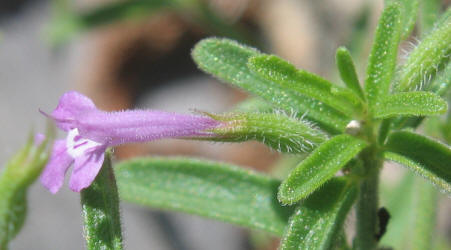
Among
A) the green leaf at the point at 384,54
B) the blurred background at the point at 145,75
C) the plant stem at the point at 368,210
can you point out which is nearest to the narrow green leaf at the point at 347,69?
the green leaf at the point at 384,54

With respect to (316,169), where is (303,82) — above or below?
above

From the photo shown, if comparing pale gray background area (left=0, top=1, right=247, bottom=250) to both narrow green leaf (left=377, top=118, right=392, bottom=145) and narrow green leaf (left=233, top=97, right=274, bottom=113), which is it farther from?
narrow green leaf (left=377, top=118, right=392, bottom=145)

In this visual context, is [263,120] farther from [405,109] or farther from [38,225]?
[38,225]

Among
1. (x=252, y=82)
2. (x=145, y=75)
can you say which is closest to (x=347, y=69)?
(x=252, y=82)

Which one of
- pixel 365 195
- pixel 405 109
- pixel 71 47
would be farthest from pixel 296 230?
pixel 71 47

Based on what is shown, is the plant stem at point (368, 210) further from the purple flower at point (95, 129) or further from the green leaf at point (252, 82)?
the purple flower at point (95, 129)

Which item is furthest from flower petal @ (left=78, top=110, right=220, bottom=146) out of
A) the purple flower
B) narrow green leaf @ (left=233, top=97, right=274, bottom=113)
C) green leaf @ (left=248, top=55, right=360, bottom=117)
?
narrow green leaf @ (left=233, top=97, right=274, bottom=113)

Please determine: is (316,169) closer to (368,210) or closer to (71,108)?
(368,210)
